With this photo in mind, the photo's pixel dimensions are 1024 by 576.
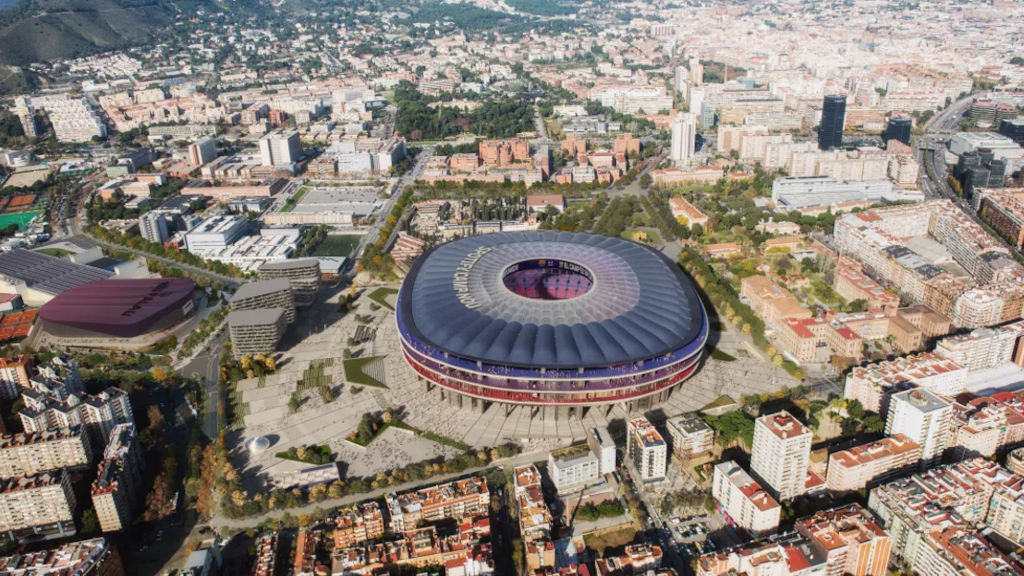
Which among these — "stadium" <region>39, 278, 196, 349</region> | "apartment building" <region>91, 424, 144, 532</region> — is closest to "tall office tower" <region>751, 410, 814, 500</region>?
"apartment building" <region>91, 424, 144, 532</region>

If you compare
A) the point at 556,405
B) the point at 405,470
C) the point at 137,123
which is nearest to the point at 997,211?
the point at 556,405

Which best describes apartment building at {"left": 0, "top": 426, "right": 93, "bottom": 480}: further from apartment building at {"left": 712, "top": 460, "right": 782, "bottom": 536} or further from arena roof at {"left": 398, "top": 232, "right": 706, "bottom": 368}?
apartment building at {"left": 712, "top": 460, "right": 782, "bottom": 536}

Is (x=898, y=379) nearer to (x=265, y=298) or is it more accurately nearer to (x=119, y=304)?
(x=265, y=298)

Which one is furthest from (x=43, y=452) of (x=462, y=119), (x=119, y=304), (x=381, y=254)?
(x=462, y=119)

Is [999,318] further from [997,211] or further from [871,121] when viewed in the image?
[871,121]

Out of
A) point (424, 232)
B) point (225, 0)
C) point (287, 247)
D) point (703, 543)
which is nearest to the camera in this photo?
point (703, 543)

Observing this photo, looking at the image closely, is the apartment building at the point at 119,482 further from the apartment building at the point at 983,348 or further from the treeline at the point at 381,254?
the apartment building at the point at 983,348

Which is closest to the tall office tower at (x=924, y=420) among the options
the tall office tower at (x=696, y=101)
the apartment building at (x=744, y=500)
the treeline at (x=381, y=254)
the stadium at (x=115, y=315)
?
the apartment building at (x=744, y=500)
